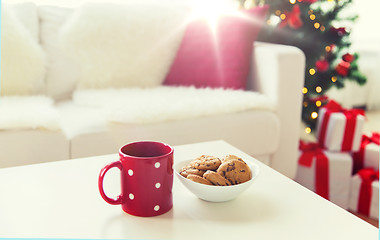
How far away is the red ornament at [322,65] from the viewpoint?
193cm

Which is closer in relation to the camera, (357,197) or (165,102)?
(165,102)

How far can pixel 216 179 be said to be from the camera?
667 millimetres

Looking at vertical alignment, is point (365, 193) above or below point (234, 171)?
below

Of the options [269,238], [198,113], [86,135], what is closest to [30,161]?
[86,135]

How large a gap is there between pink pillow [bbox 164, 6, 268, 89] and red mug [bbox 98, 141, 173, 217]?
109 cm

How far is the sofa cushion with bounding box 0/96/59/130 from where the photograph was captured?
1.24 m

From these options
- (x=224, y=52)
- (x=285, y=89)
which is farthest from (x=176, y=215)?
(x=224, y=52)

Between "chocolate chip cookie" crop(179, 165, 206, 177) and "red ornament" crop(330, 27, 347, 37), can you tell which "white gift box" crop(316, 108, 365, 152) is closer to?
"red ornament" crop(330, 27, 347, 37)

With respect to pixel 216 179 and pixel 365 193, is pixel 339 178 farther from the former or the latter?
pixel 216 179

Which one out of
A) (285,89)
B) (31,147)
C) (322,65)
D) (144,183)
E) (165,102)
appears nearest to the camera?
(144,183)

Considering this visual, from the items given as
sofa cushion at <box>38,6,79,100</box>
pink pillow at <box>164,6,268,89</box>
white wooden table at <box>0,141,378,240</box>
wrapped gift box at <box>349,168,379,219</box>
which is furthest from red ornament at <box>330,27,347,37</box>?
white wooden table at <box>0,141,378,240</box>

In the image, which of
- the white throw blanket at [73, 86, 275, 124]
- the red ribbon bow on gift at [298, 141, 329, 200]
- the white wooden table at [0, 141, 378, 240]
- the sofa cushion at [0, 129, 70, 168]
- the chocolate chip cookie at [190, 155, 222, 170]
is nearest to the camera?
the white wooden table at [0, 141, 378, 240]

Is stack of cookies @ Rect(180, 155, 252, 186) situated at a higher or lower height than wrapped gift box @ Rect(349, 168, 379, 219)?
higher

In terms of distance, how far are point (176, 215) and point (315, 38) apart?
1.53 m
